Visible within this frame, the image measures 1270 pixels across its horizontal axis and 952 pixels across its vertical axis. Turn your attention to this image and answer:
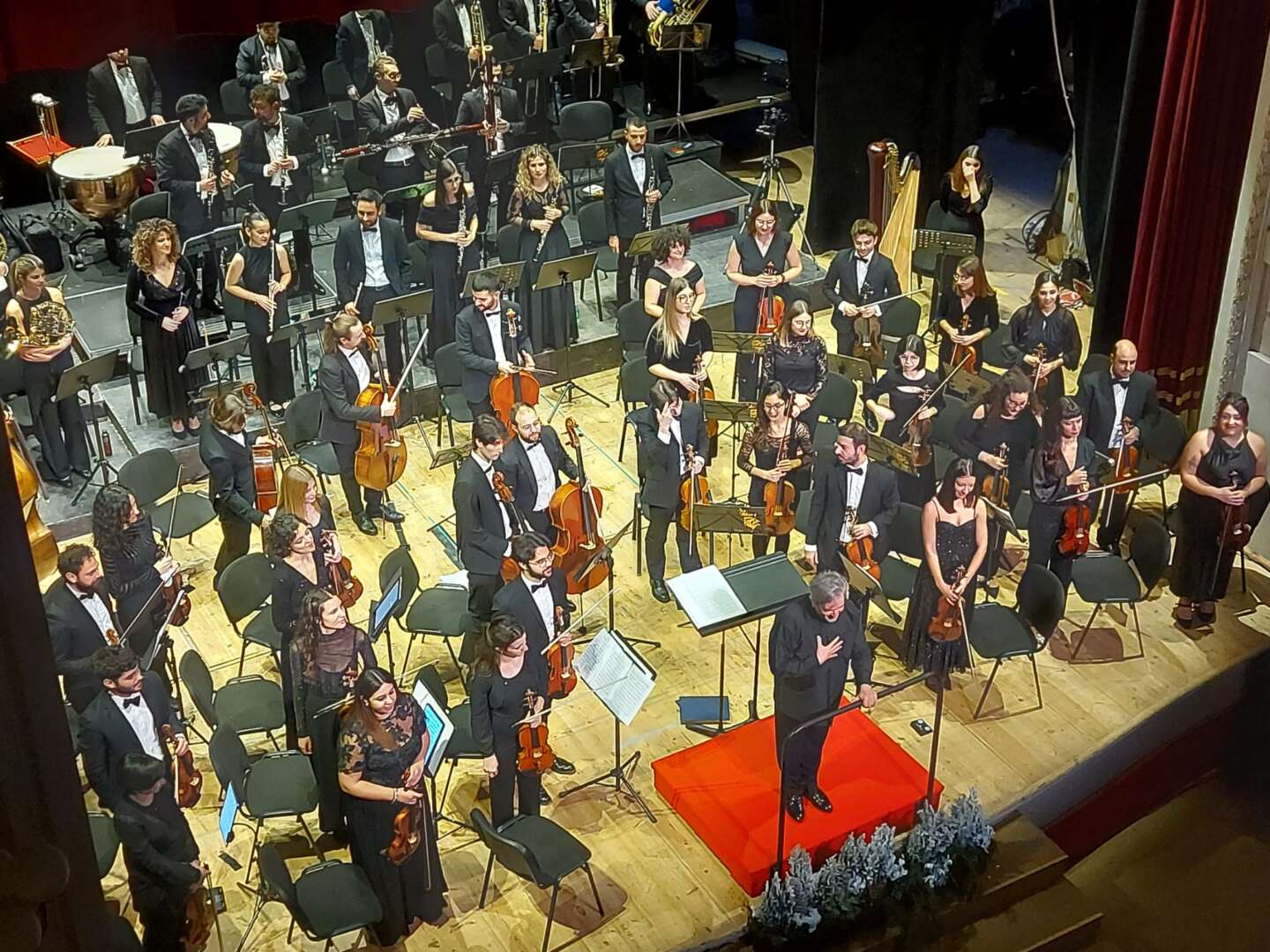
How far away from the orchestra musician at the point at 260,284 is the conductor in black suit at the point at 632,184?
81.7 inches

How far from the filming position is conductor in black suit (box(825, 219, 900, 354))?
8.97 meters

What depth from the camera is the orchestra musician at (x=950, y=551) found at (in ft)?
22.6

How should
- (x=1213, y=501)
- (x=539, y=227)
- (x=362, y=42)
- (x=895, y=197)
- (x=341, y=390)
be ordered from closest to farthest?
(x=1213, y=501) → (x=341, y=390) → (x=539, y=227) → (x=895, y=197) → (x=362, y=42)

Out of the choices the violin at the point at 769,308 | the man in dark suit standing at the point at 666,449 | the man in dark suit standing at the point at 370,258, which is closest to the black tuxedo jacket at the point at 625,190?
the violin at the point at 769,308

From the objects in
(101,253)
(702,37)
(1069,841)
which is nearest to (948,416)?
(1069,841)

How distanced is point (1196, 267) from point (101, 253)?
7.02 meters

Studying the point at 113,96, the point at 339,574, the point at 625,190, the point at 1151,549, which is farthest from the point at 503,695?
the point at 113,96

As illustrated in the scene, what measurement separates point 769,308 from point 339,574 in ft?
11.1

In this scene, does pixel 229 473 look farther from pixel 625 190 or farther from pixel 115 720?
pixel 625 190

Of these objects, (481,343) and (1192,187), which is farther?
(1192,187)

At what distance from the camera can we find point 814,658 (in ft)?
20.7

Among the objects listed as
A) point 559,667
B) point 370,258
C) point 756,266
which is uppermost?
point 370,258

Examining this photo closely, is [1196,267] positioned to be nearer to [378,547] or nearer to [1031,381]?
[1031,381]

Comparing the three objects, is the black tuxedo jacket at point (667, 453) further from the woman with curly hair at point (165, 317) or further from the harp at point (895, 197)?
the harp at point (895, 197)
